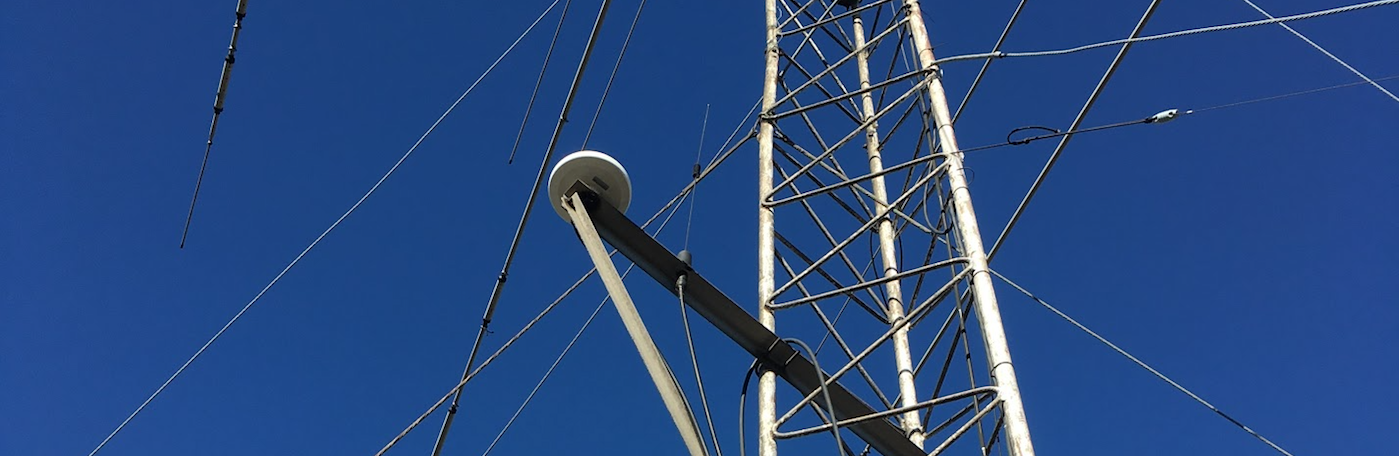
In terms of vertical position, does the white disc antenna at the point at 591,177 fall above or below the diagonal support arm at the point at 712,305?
above

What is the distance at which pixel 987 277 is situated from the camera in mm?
4984

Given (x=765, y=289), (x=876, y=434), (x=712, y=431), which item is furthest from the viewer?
(x=765, y=289)

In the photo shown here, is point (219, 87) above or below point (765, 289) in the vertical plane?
above

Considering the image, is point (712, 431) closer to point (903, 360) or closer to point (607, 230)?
point (607, 230)

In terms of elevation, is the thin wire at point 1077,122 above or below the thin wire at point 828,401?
above

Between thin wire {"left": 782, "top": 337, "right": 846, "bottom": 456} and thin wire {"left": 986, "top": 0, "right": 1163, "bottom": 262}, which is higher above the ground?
thin wire {"left": 986, "top": 0, "right": 1163, "bottom": 262}

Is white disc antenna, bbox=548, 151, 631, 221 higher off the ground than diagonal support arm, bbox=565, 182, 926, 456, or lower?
higher

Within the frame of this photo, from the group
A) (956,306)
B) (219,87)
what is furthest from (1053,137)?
(219,87)

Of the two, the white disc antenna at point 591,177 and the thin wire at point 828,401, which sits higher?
the white disc antenna at point 591,177

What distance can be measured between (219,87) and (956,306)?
4.11 metres

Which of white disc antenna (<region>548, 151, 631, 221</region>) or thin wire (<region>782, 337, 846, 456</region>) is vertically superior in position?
white disc antenna (<region>548, 151, 631, 221</region>)

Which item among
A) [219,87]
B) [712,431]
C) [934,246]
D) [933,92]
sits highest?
[219,87]

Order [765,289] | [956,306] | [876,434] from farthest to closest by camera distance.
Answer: [956,306]
[765,289]
[876,434]

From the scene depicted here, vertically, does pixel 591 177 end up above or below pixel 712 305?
above
